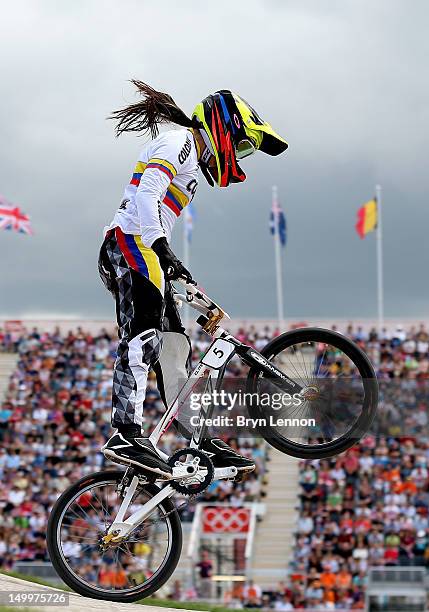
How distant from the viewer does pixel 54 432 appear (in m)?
28.6

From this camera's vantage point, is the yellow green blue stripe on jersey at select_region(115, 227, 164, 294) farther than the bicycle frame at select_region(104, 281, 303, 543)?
No

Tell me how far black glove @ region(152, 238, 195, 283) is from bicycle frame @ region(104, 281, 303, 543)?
0.18 metres

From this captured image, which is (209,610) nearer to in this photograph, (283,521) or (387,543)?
(387,543)

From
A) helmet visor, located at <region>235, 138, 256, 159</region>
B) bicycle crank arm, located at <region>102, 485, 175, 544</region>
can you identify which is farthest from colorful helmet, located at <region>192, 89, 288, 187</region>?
bicycle crank arm, located at <region>102, 485, 175, 544</region>

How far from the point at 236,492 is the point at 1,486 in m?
6.15

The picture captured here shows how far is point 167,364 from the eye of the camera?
29.9 feet

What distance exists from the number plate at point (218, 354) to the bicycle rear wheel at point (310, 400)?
28 cm

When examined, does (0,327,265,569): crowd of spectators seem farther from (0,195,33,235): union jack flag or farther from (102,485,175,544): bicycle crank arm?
(102,485,175,544): bicycle crank arm

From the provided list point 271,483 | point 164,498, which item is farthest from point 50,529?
point 271,483

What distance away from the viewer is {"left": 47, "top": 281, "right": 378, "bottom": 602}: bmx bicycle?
871 cm

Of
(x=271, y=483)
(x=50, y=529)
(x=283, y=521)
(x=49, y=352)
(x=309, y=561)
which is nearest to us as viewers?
(x=50, y=529)

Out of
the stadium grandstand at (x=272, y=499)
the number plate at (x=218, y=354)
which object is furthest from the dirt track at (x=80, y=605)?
the stadium grandstand at (x=272, y=499)

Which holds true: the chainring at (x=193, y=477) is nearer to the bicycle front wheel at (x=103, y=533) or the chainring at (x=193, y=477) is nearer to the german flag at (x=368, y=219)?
the bicycle front wheel at (x=103, y=533)

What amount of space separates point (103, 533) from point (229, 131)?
366cm
